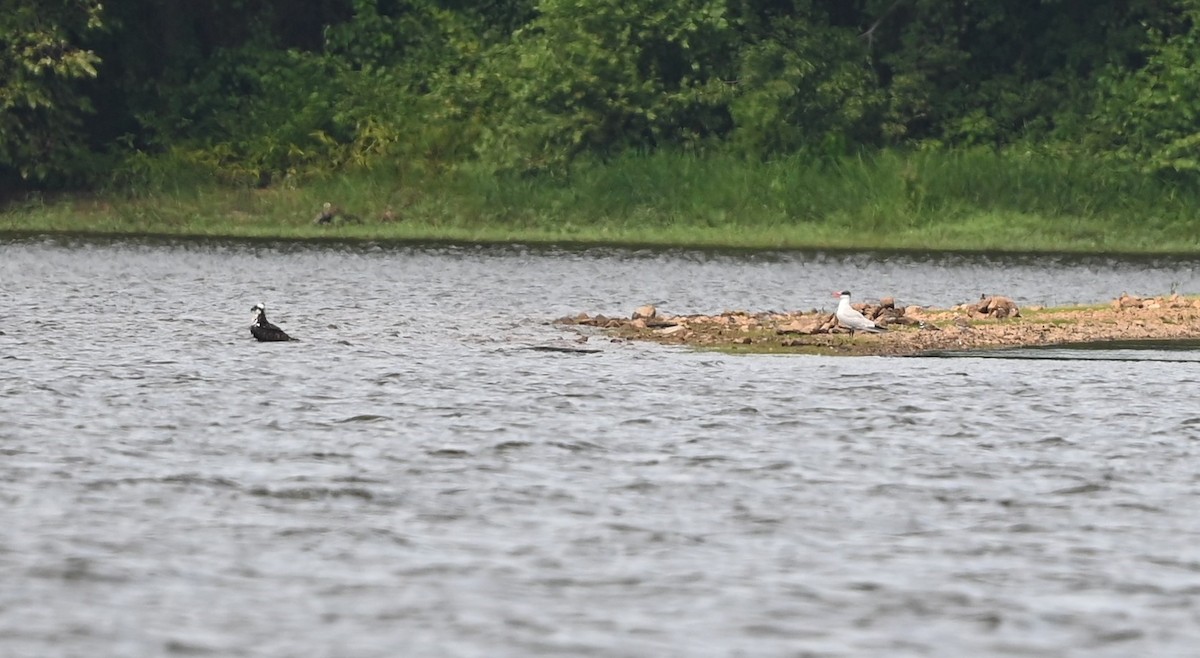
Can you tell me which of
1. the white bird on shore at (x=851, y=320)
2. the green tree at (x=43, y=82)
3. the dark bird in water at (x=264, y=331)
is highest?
the green tree at (x=43, y=82)

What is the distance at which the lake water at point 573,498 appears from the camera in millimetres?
12484

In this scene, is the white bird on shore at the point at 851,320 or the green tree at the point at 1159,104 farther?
the green tree at the point at 1159,104

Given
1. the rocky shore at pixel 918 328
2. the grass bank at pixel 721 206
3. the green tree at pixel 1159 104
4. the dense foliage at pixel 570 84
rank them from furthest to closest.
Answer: the dense foliage at pixel 570 84 → the green tree at pixel 1159 104 → the grass bank at pixel 721 206 → the rocky shore at pixel 918 328

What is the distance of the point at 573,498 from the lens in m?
16.6

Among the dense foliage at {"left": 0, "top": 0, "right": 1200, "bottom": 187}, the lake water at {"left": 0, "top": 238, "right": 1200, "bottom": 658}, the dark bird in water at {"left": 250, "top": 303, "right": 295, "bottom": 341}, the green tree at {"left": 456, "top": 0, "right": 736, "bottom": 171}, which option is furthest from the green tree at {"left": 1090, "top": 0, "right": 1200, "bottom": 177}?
the dark bird in water at {"left": 250, "top": 303, "right": 295, "bottom": 341}

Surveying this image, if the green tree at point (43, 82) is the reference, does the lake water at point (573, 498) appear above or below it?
Result: below

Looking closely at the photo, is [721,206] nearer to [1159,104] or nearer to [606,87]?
[606,87]

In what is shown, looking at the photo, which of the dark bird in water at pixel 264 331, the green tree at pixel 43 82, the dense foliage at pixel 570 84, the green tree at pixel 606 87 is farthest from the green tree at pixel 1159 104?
the dark bird in water at pixel 264 331

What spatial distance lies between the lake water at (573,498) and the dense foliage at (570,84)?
25.5 metres

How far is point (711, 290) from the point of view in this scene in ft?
131

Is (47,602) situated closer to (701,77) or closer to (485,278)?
(485,278)

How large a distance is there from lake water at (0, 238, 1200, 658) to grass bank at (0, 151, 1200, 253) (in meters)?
22.6

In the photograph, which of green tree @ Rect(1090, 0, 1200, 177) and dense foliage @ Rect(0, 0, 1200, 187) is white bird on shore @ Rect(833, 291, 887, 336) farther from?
dense foliage @ Rect(0, 0, 1200, 187)

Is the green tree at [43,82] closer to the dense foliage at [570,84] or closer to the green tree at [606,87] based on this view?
the dense foliage at [570,84]
